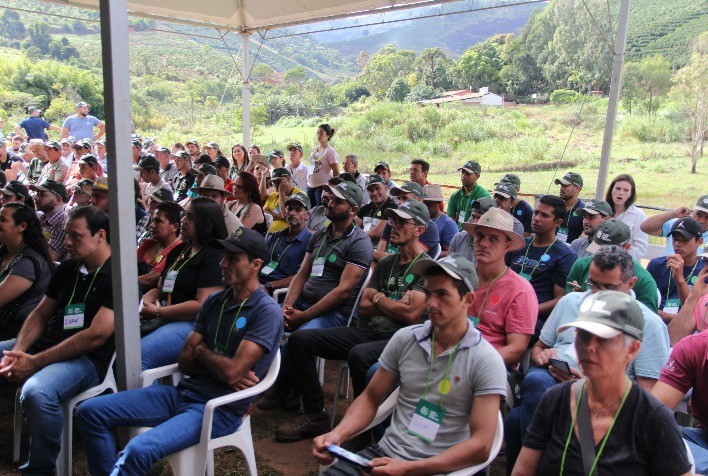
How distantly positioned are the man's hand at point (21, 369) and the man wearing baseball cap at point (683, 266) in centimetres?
351

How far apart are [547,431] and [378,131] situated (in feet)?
62.2

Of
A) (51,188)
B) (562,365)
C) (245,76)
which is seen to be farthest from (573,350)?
(245,76)

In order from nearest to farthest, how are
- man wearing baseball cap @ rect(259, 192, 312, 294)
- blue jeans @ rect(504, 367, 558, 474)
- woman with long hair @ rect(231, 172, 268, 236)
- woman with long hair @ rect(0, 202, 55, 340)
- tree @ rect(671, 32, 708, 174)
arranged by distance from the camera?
blue jeans @ rect(504, 367, 558, 474) → woman with long hair @ rect(0, 202, 55, 340) → man wearing baseball cap @ rect(259, 192, 312, 294) → woman with long hair @ rect(231, 172, 268, 236) → tree @ rect(671, 32, 708, 174)

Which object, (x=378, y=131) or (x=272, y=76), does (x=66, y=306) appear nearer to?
(x=378, y=131)

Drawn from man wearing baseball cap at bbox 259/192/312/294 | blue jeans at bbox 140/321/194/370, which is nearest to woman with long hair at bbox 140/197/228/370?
blue jeans at bbox 140/321/194/370

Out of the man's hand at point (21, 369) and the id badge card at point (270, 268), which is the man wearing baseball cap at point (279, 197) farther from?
the man's hand at point (21, 369)

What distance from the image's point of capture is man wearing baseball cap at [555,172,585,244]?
512 centimetres

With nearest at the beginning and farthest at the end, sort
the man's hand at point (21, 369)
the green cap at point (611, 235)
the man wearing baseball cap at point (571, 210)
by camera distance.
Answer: the man's hand at point (21, 369)
the green cap at point (611, 235)
the man wearing baseball cap at point (571, 210)

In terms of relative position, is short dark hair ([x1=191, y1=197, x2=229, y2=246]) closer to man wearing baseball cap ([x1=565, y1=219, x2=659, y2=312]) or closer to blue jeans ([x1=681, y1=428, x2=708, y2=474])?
man wearing baseball cap ([x1=565, y1=219, x2=659, y2=312])

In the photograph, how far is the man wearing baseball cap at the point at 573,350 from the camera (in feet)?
7.91

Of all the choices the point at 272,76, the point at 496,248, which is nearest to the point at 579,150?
the point at 496,248

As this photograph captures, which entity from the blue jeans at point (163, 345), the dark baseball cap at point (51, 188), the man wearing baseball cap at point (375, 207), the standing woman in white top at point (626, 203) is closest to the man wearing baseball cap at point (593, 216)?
the standing woman in white top at point (626, 203)

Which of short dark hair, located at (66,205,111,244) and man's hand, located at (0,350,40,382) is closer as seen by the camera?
man's hand, located at (0,350,40,382)

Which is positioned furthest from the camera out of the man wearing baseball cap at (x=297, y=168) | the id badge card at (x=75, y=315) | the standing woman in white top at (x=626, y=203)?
the man wearing baseball cap at (x=297, y=168)
